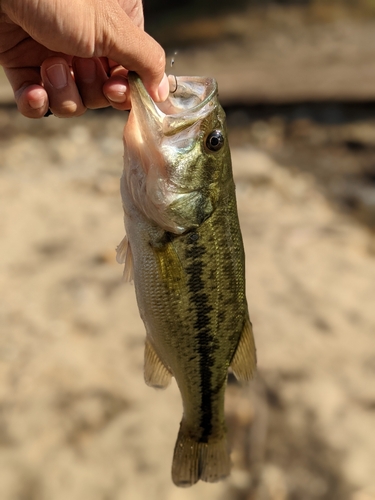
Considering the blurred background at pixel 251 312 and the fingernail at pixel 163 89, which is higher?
the fingernail at pixel 163 89

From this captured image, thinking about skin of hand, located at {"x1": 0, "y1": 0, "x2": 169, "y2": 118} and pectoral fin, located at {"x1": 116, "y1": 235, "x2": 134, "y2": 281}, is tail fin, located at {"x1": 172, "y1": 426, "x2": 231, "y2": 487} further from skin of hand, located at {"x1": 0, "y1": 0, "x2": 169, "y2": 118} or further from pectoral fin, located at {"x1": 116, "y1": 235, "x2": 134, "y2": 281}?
skin of hand, located at {"x1": 0, "y1": 0, "x2": 169, "y2": 118}

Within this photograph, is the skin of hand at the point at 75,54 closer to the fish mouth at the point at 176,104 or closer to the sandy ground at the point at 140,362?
the fish mouth at the point at 176,104

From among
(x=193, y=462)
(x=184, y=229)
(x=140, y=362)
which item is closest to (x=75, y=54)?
(x=184, y=229)

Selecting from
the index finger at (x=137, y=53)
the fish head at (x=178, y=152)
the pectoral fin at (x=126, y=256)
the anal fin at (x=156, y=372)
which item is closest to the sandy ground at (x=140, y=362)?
the anal fin at (x=156, y=372)

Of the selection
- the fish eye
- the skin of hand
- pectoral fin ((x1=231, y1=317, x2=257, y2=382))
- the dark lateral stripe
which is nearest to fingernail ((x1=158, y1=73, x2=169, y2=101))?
the skin of hand

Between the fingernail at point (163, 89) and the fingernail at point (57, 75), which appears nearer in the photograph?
the fingernail at point (163, 89)

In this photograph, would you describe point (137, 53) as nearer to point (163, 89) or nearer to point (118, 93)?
point (163, 89)

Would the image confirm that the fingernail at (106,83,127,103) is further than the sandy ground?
No
